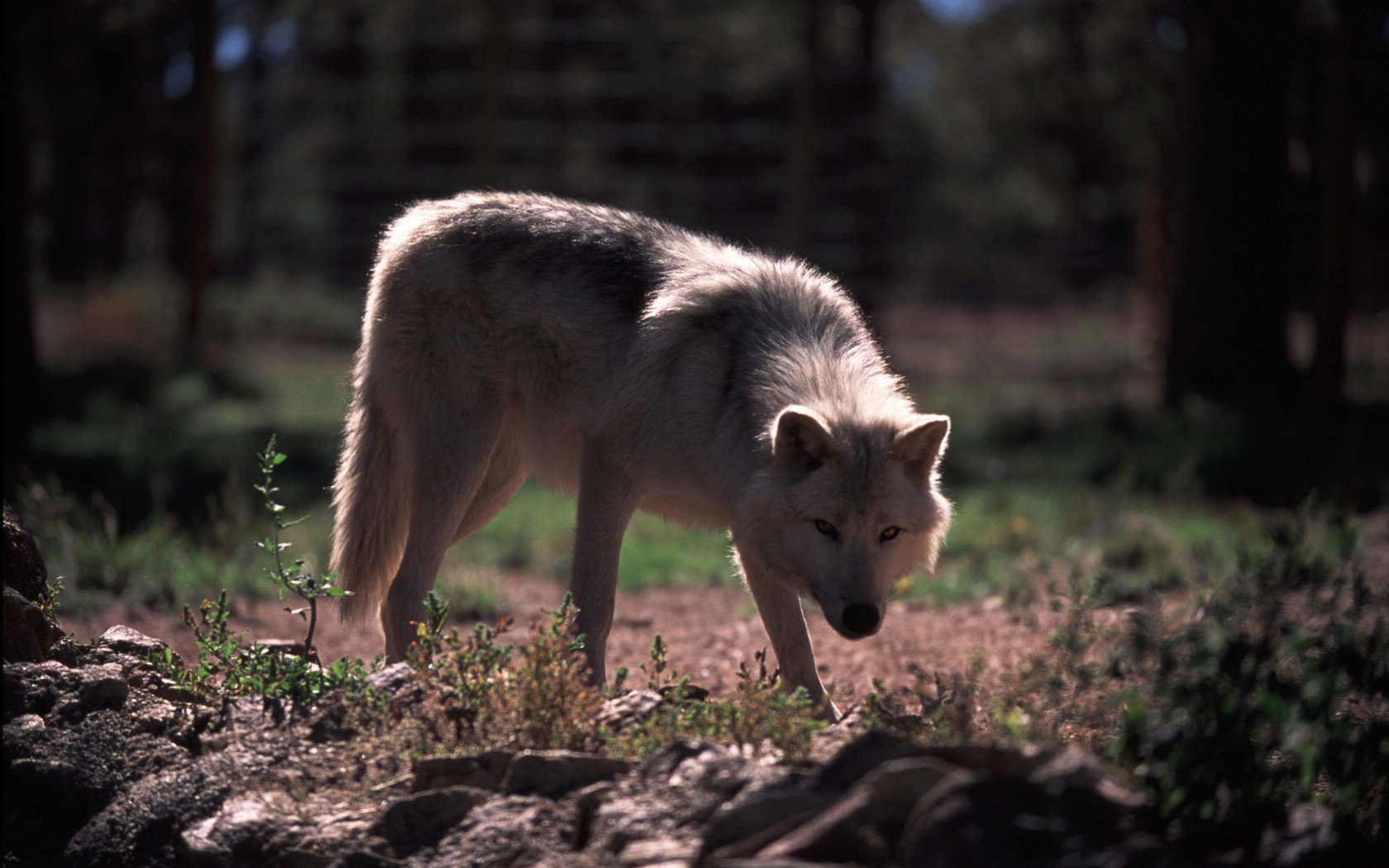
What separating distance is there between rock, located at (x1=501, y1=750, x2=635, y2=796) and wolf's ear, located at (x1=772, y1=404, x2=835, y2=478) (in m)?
1.27

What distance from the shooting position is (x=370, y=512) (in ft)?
17.0

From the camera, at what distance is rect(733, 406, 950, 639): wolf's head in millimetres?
4000

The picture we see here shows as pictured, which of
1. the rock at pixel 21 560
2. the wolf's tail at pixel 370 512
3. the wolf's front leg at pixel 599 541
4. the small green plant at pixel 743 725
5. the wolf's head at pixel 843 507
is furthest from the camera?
the wolf's tail at pixel 370 512

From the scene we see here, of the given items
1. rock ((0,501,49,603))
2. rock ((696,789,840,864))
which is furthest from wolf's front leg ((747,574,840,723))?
rock ((0,501,49,603))

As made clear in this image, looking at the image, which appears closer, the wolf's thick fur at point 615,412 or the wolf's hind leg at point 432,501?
the wolf's thick fur at point 615,412

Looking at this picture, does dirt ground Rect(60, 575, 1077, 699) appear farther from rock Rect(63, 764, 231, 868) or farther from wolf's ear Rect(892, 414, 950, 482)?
rock Rect(63, 764, 231, 868)

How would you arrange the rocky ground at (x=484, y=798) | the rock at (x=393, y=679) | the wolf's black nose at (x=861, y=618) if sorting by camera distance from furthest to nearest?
the wolf's black nose at (x=861, y=618), the rock at (x=393, y=679), the rocky ground at (x=484, y=798)

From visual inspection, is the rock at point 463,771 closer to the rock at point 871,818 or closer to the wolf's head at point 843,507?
the rock at point 871,818

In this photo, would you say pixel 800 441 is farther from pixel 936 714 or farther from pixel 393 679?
pixel 393 679

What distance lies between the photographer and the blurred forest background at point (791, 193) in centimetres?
994

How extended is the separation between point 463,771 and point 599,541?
146 cm

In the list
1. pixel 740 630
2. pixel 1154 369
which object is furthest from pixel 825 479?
pixel 1154 369

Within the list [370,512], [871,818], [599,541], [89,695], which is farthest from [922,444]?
[89,695]

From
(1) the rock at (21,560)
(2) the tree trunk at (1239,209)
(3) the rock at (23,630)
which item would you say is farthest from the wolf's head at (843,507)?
(2) the tree trunk at (1239,209)
